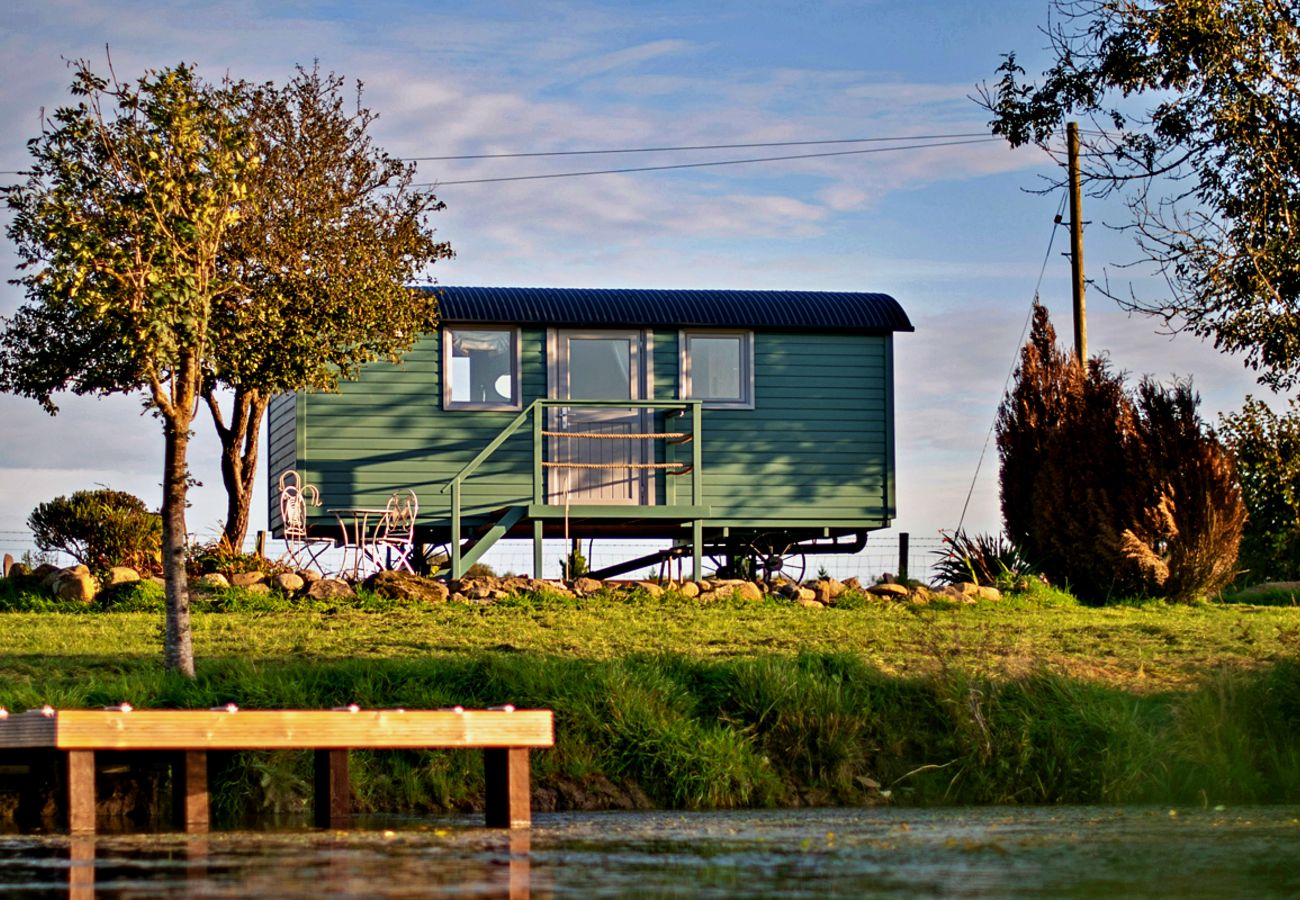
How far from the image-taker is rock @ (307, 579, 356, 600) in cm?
1705

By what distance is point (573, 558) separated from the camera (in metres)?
22.6

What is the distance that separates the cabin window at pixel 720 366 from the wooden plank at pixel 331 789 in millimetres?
13619

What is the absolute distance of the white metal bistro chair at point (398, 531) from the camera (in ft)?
63.8

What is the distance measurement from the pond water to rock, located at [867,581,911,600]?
961cm

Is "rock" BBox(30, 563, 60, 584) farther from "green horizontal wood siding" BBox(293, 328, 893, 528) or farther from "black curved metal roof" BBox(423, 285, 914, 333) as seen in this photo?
"black curved metal roof" BBox(423, 285, 914, 333)

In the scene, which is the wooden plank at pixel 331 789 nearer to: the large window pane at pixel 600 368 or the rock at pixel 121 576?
the rock at pixel 121 576

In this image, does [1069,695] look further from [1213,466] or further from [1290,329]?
[1213,466]

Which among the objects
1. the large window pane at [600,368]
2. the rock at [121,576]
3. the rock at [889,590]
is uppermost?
the large window pane at [600,368]

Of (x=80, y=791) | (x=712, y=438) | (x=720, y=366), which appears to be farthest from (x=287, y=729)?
(x=720, y=366)

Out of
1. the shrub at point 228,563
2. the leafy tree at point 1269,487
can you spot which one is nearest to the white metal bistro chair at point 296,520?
the shrub at point 228,563

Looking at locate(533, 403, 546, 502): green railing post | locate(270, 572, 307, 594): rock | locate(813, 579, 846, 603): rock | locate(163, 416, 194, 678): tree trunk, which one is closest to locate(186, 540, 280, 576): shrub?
locate(270, 572, 307, 594): rock

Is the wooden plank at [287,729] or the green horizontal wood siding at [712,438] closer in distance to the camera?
the wooden plank at [287,729]

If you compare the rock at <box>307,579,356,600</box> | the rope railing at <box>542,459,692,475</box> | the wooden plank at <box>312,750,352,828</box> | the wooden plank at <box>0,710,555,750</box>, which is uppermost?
the rope railing at <box>542,459,692,475</box>

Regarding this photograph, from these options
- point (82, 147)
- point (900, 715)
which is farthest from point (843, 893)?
point (82, 147)
